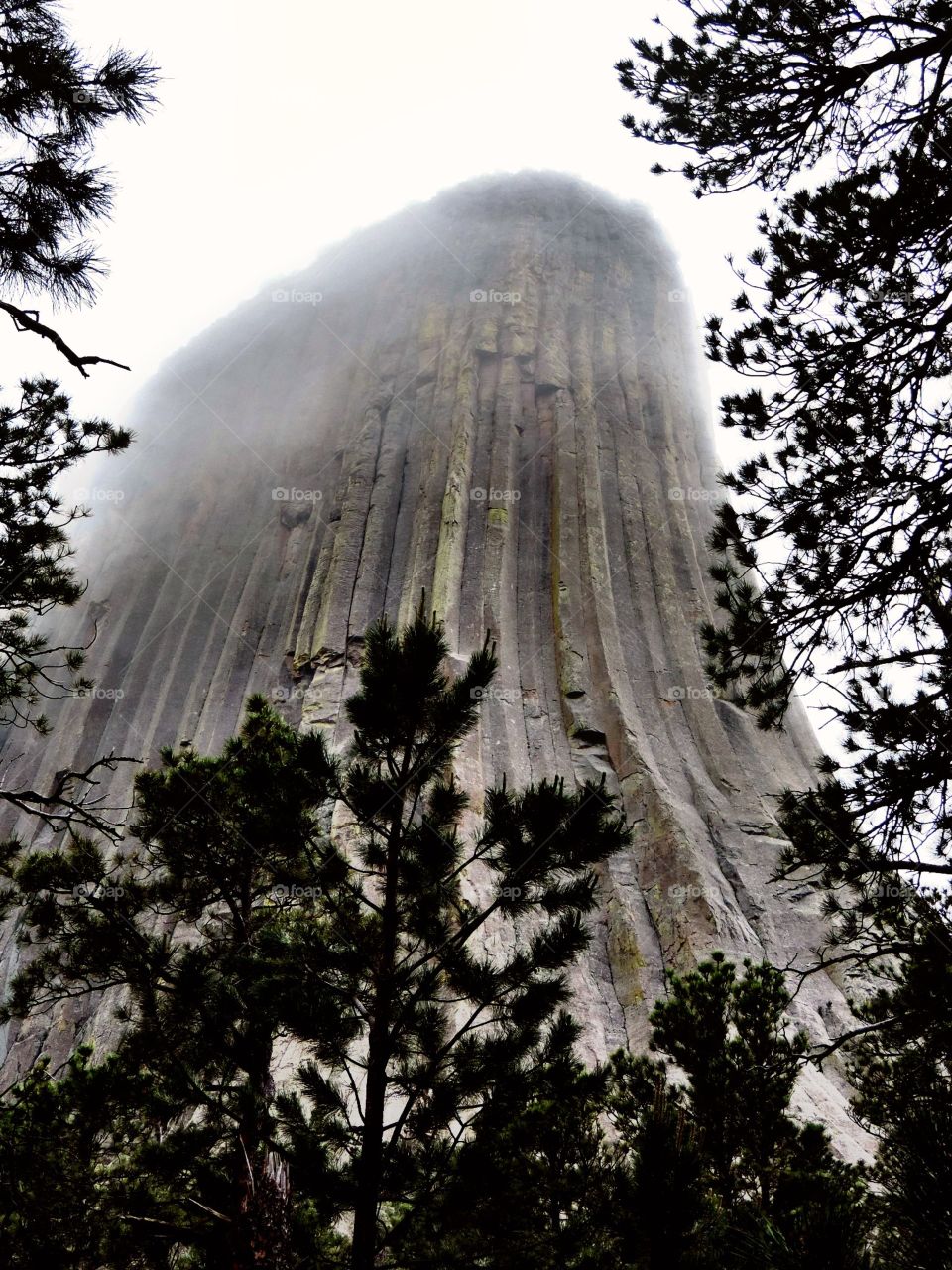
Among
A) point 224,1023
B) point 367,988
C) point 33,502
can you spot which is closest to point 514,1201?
point 367,988

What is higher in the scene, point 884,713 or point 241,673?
point 241,673

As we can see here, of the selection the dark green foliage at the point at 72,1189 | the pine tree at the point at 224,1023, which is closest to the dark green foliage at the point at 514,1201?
the pine tree at the point at 224,1023

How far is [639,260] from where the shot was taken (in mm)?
32656

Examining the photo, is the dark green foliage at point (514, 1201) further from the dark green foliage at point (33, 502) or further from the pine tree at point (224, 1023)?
the dark green foliage at point (33, 502)

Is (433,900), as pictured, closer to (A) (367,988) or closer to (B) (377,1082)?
(A) (367,988)

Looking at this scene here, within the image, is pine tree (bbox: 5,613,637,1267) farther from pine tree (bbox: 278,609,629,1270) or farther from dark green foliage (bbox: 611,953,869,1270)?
dark green foliage (bbox: 611,953,869,1270)

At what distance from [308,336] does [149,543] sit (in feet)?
31.6

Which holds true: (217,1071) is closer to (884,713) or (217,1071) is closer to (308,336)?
(884,713)

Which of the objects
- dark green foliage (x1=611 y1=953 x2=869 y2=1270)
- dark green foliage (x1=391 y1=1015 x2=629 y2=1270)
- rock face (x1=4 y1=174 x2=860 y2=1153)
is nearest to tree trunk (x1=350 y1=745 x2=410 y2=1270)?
dark green foliage (x1=391 y1=1015 x2=629 y2=1270)

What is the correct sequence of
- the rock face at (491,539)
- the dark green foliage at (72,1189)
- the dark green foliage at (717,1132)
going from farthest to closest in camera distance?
the rock face at (491,539)
the dark green foliage at (72,1189)
the dark green foliage at (717,1132)

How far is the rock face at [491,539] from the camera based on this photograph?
54.2ft

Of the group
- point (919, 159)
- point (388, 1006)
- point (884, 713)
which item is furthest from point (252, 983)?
point (919, 159)

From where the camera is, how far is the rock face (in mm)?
16531

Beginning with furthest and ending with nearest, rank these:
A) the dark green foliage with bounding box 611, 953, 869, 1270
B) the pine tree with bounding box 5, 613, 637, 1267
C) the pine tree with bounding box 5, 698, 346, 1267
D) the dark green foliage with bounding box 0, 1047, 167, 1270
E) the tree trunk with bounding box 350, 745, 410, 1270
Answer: the pine tree with bounding box 5, 698, 346, 1267, the pine tree with bounding box 5, 613, 637, 1267, the dark green foliage with bounding box 0, 1047, 167, 1270, the tree trunk with bounding box 350, 745, 410, 1270, the dark green foliage with bounding box 611, 953, 869, 1270
